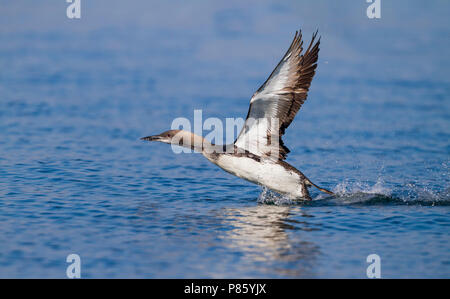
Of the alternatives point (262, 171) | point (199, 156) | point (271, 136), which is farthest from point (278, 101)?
point (199, 156)

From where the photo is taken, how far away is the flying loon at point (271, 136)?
11.8 m

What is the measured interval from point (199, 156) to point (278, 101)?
17.5ft

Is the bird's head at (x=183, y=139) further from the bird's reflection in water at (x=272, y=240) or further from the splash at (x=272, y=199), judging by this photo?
the splash at (x=272, y=199)

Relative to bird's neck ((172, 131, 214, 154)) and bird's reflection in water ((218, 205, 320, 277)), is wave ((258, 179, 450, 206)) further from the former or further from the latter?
bird's neck ((172, 131, 214, 154))

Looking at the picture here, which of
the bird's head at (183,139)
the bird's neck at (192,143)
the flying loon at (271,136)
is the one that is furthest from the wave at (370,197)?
the bird's head at (183,139)

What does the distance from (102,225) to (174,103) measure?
36.0ft

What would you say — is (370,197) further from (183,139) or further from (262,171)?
(183,139)

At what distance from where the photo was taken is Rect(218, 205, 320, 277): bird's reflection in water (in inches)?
375

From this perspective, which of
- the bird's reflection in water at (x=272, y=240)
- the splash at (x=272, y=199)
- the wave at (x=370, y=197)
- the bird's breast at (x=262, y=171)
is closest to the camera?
the bird's reflection in water at (x=272, y=240)

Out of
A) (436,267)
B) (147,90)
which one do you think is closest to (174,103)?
(147,90)

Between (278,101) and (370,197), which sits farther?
(370,197)

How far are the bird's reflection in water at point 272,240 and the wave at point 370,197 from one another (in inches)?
17.0

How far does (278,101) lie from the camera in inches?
475

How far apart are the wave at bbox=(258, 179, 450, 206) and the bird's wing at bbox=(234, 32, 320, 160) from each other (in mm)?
892
